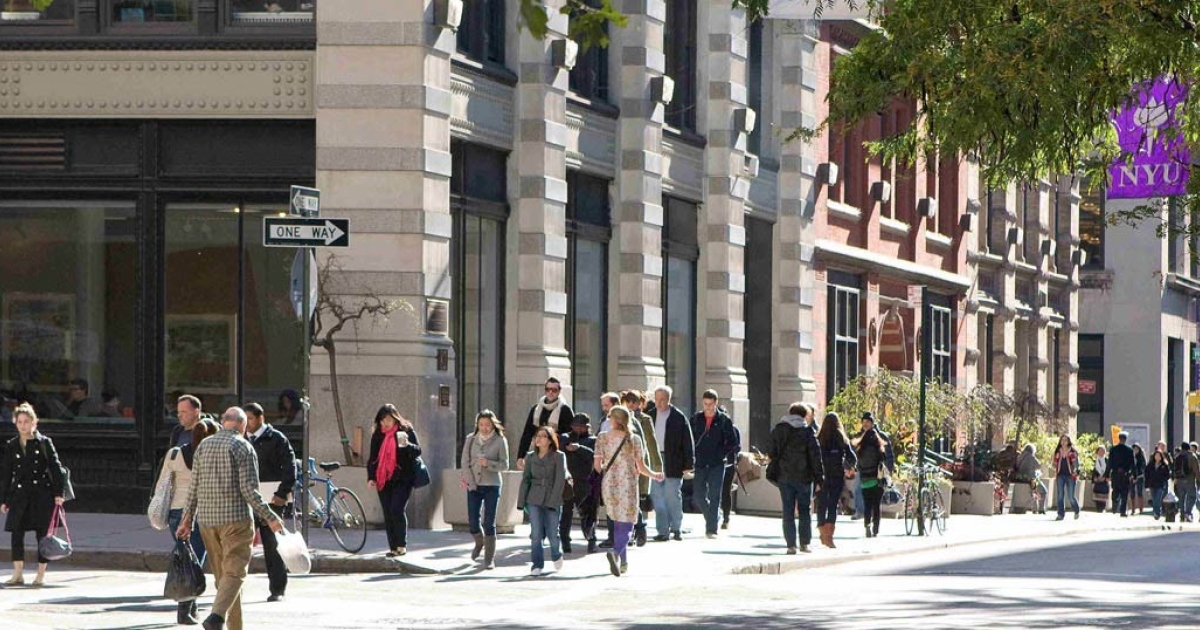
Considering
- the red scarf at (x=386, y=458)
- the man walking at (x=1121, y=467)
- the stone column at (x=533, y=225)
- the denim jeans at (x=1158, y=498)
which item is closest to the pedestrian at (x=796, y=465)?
the stone column at (x=533, y=225)

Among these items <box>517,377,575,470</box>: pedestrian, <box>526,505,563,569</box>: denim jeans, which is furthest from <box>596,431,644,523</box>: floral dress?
<box>517,377,575,470</box>: pedestrian

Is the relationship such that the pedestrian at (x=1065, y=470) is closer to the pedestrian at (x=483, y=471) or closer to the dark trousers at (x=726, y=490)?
the dark trousers at (x=726, y=490)

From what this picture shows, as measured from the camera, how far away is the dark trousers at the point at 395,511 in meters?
22.0

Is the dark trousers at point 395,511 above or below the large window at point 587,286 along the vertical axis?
below

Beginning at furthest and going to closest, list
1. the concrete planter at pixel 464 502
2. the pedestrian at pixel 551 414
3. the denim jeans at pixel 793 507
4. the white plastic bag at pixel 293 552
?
1. the concrete planter at pixel 464 502
2. the denim jeans at pixel 793 507
3. the pedestrian at pixel 551 414
4. the white plastic bag at pixel 293 552

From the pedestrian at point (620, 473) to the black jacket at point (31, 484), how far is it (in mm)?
5373

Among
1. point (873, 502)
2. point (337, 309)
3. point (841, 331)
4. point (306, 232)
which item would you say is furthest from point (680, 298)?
point (306, 232)

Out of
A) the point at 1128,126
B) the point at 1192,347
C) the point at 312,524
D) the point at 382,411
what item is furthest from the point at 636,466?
the point at 1192,347

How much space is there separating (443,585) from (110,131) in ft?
28.9

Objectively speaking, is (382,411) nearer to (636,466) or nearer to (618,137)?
(636,466)

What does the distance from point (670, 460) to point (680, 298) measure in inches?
319

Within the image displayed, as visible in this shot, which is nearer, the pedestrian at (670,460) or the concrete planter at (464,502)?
the concrete planter at (464,502)

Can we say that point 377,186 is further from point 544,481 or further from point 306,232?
point 544,481

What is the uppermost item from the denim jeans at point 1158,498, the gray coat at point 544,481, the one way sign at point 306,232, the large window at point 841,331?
the one way sign at point 306,232
